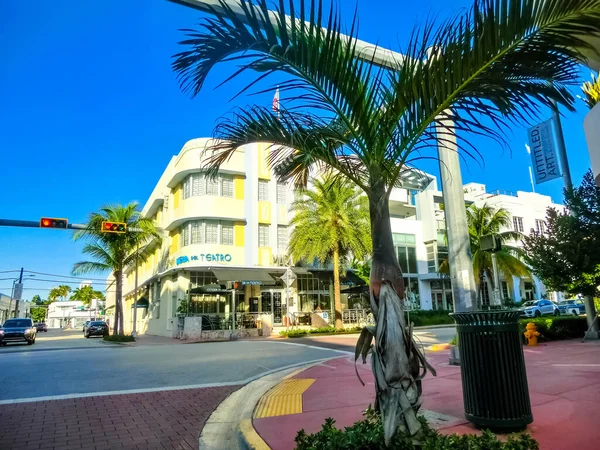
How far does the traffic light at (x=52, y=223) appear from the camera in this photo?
701 inches

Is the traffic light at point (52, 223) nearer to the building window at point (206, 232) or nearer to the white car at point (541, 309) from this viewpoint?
the building window at point (206, 232)

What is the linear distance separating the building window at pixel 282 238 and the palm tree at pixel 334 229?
11.4ft

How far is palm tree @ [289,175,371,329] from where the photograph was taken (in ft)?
82.3

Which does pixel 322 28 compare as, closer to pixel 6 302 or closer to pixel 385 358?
pixel 385 358

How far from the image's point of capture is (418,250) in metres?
37.7

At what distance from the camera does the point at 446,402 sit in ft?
20.0

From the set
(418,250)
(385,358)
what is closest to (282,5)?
(385,358)

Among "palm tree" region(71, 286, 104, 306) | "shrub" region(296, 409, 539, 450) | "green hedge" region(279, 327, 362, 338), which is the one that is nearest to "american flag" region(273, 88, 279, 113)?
"shrub" region(296, 409, 539, 450)

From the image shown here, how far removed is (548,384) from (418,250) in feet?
103

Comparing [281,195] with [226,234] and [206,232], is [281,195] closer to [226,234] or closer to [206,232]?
[226,234]

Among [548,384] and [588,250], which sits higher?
[588,250]

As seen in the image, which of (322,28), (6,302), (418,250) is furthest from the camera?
(6,302)

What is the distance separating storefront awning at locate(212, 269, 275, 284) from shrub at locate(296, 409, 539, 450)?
A: 21995 mm

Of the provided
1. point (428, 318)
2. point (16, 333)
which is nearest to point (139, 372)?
point (16, 333)
